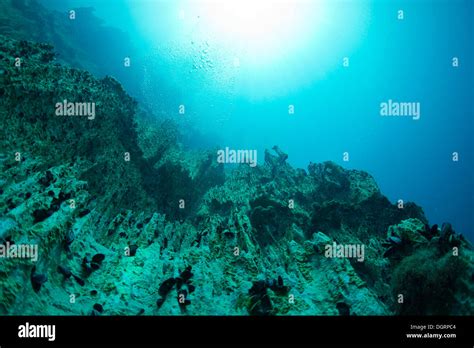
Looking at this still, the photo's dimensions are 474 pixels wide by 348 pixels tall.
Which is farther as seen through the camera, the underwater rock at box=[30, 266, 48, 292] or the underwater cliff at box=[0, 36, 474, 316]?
the underwater cliff at box=[0, 36, 474, 316]

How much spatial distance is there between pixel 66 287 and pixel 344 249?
11493 millimetres

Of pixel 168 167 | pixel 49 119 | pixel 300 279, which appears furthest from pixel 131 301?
pixel 168 167

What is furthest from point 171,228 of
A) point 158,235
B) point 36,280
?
point 36,280

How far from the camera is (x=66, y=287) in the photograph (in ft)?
30.4

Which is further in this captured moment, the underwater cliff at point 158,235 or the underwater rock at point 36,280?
the underwater cliff at point 158,235

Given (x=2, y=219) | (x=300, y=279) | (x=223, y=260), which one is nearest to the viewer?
(x=2, y=219)

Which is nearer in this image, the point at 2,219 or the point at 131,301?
the point at 2,219

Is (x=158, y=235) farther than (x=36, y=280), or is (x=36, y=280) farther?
(x=158, y=235)

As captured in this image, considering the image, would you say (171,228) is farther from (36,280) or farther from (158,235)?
(36,280)

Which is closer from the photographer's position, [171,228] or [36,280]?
[36,280]

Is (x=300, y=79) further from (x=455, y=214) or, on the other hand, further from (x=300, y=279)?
(x=300, y=279)

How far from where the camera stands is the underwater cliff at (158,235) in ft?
28.5

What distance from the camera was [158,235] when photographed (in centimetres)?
1579

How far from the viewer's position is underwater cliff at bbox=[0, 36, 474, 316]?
8672 millimetres
